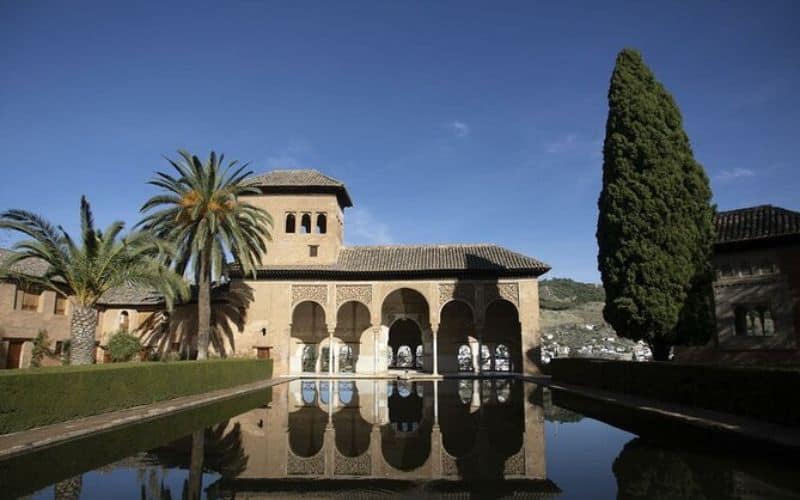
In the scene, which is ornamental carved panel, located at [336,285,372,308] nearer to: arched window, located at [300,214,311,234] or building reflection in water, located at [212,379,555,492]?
arched window, located at [300,214,311,234]

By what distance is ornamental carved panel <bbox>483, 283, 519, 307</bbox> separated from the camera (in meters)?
25.7

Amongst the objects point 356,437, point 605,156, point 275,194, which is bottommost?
point 356,437

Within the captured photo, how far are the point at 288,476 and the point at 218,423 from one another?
488 cm

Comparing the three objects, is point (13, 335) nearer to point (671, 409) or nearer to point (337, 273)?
point (337, 273)

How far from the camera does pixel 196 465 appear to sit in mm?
6660

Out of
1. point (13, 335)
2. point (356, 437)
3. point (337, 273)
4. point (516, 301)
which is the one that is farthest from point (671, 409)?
point (13, 335)

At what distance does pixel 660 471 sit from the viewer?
609cm

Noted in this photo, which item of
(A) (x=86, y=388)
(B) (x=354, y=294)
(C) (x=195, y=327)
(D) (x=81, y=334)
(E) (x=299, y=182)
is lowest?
(A) (x=86, y=388)

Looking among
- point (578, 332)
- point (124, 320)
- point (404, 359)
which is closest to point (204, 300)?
point (124, 320)

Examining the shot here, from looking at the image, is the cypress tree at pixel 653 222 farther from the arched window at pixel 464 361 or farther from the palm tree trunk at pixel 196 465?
the arched window at pixel 464 361

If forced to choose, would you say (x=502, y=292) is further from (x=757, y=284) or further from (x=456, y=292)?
(x=757, y=284)

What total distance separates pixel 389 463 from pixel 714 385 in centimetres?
782

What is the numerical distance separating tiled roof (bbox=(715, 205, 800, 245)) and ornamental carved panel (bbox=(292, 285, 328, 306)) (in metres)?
17.8

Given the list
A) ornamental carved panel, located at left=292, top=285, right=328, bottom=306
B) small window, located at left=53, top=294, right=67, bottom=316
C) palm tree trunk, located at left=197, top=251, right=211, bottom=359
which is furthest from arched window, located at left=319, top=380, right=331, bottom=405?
small window, located at left=53, top=294, right=67, bottom=316
